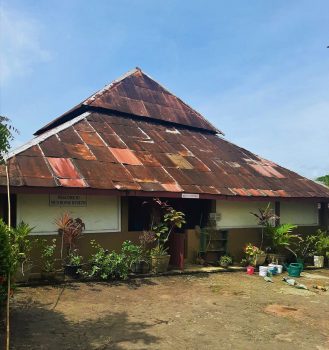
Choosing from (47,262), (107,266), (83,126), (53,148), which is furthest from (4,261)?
(83,126)

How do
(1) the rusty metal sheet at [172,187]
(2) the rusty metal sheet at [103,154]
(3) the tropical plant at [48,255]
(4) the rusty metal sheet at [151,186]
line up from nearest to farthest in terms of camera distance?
(3) the tropical plant at [48,255] < (4) the rusty metal sheet at [151,186] < (1) the rusty metal sheet at [172,187] < (2) the rusty metal sheet at [103,154]

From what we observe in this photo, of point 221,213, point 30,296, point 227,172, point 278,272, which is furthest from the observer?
point 227,172

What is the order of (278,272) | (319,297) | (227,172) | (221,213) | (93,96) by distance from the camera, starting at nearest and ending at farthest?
1. (319,297)
2. (278,272)
3. (221,213)
4. (227,172)
5. (93,96)

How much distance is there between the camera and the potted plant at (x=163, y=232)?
10.2m

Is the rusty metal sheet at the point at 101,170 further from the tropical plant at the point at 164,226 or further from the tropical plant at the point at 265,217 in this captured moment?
the tropical plant at the point at 265,217

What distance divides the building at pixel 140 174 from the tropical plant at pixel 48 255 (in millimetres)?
302

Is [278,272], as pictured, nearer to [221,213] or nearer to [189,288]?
[221,213]

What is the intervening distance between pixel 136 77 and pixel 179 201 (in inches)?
312

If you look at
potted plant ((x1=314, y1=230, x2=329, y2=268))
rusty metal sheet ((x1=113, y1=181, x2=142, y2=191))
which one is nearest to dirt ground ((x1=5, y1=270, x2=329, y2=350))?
rusty metal sheet ((x1=113, y1=181, x2=142, y2=191))

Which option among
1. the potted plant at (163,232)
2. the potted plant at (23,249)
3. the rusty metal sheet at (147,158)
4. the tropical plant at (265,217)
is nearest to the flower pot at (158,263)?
the potted plant at (163,232)

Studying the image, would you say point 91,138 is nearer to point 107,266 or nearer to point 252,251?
point 107,266

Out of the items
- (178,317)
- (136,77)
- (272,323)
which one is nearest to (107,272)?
(178,317)

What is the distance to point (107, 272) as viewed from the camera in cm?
927

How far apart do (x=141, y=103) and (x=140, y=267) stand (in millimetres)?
8314
